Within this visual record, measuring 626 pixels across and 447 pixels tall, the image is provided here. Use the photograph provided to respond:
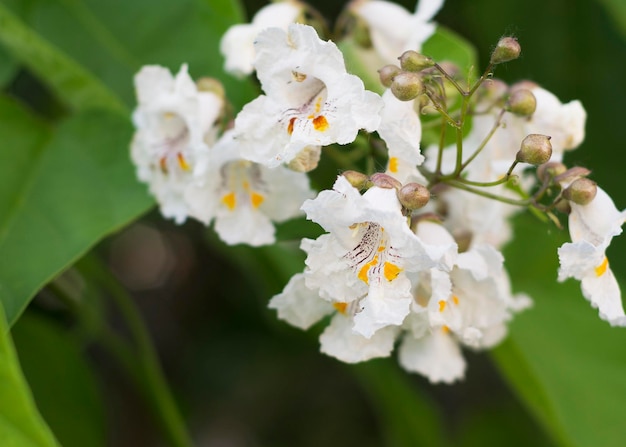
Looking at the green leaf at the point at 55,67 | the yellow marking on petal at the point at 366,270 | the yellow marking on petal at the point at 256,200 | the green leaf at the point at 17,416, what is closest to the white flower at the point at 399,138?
the yellow marking on petal at the point at 366,270

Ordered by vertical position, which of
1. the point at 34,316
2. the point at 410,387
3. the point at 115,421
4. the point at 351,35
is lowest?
the point at 115,421

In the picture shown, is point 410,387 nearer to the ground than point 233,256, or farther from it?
nearer to the ground

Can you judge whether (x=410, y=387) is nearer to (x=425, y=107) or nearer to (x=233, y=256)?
(x=233, y=256)

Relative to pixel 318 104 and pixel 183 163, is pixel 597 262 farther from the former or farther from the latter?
pixel 183 163

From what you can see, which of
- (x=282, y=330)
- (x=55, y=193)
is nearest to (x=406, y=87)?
(x=55, y=193)

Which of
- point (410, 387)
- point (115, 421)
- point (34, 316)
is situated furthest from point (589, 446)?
point (115, 421)

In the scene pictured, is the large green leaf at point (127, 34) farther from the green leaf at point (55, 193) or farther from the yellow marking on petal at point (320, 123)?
the yellow marking on petal at point (320, 123)
